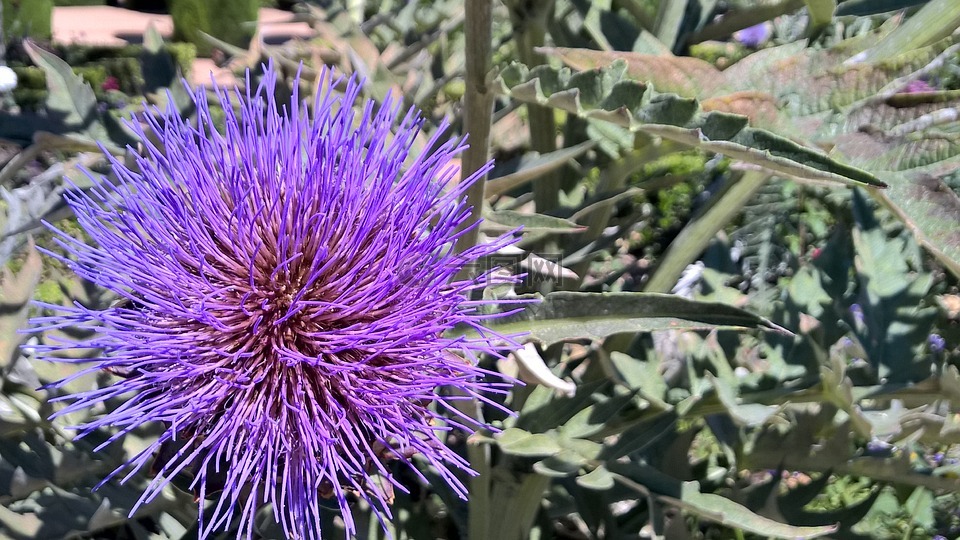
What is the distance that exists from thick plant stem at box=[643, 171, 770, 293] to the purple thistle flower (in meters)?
0.40

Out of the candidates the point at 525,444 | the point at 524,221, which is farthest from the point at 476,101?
the point at 525,444

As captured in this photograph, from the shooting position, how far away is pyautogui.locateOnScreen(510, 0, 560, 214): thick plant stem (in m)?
1.04

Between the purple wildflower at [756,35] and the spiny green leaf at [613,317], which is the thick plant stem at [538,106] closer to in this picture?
the spiny green leaf at [613,317]

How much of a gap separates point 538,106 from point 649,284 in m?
0.30

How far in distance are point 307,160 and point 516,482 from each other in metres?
0.49

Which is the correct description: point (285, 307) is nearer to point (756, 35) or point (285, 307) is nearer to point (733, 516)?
point (733, 516)

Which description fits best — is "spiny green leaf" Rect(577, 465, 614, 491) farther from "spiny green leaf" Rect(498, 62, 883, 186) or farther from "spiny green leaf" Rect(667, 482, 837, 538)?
"spiny green leaf" Rect(498, 62, 883, 186)

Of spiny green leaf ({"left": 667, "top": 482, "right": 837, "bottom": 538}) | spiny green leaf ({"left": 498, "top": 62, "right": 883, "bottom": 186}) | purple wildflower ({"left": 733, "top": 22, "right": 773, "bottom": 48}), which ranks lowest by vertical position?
spiny green leaf ({"left": 667, "top": 482, "right": 837, "bottom": 538})

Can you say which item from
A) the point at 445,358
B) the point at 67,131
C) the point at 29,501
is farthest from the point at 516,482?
the point at 67,131

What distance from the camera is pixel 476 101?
2.40 ft

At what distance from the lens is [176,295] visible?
2.39 feet

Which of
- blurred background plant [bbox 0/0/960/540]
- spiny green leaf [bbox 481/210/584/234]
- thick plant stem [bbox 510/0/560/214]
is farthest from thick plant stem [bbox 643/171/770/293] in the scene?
spiny green leaf [bbox 481/210/584/234]

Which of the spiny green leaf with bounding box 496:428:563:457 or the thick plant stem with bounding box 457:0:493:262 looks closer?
the thick plant stem with bounding box 457:0:493:262

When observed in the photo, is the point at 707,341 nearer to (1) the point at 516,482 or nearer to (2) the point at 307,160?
(1) the point at 516,482
